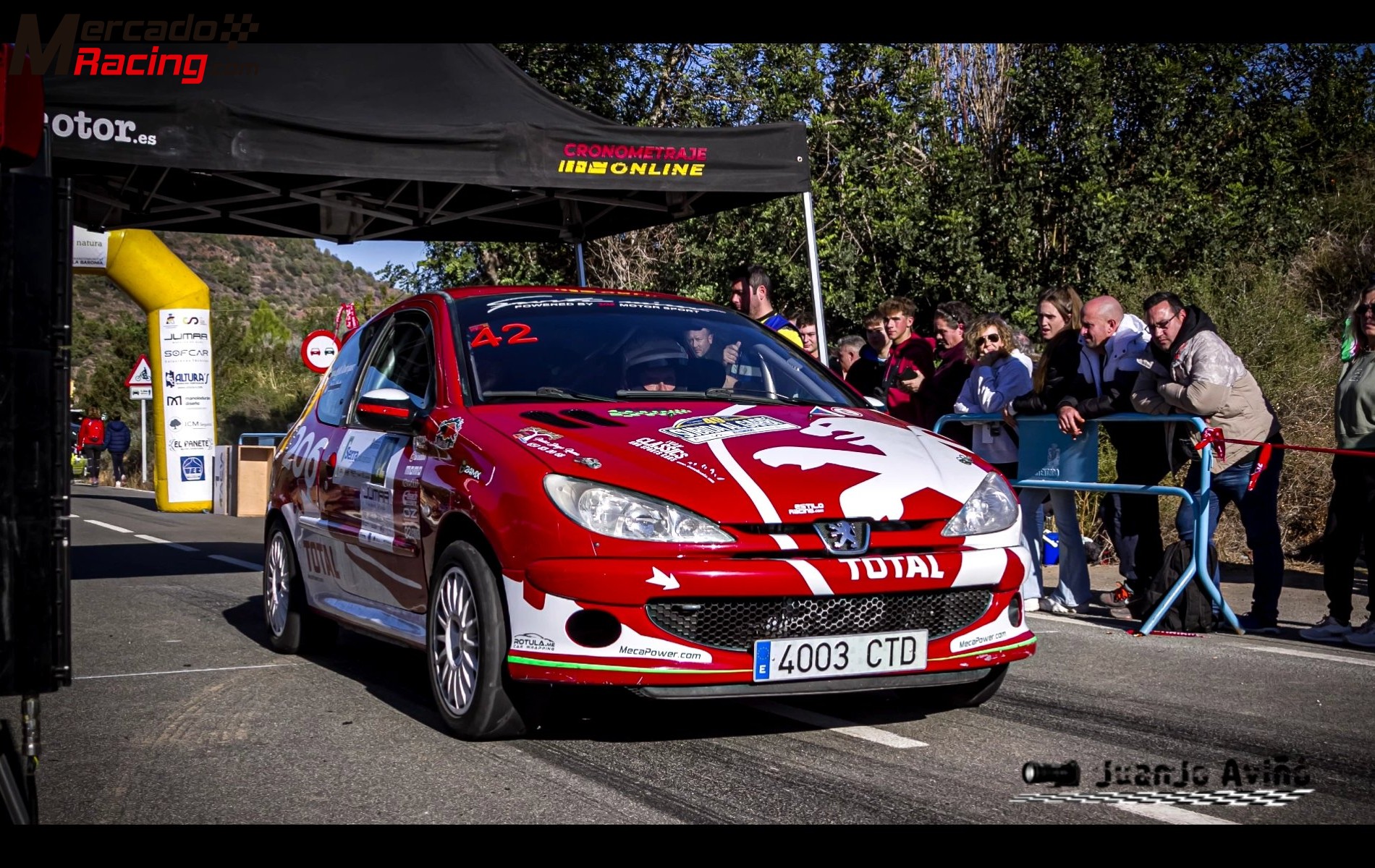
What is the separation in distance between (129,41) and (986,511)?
Answer: 7.33 metres

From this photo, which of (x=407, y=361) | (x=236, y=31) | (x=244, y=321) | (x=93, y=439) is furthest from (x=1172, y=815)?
(x=244, y=321)

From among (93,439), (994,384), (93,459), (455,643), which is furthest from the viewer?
(93,459)

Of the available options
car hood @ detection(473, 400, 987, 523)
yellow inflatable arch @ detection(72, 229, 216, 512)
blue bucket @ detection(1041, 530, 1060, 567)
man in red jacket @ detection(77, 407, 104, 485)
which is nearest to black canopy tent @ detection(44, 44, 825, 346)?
blue bucket @ detection(1041, 530, 1060, 567)

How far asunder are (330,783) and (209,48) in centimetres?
718

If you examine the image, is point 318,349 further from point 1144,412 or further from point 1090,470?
point 1144,412

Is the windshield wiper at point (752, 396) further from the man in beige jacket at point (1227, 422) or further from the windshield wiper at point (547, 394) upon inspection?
the man in beige jacket at point (1227, 422)

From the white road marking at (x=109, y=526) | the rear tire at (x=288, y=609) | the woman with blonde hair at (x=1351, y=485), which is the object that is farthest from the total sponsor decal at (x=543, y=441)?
the white road marking at (x=109, y=526)

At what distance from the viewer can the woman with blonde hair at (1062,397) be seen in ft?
28.7

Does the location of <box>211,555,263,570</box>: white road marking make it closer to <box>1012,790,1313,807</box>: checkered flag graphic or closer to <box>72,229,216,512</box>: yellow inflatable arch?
<box>1012,790,1313,807</box>: checkered flag graphic

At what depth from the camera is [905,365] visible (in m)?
10.2

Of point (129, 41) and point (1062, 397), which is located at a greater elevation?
point (129, 41)

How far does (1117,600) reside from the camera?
943cm

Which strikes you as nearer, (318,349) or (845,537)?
(845,537)
